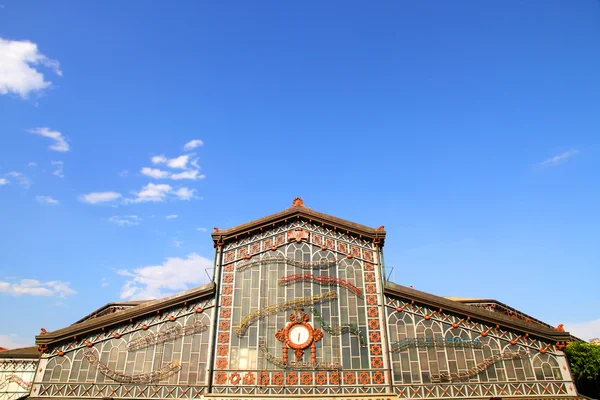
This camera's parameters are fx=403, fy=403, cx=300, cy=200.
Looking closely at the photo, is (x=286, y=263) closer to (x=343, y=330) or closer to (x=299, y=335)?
(x=299, y=335)

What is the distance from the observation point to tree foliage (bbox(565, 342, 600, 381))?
110 feet

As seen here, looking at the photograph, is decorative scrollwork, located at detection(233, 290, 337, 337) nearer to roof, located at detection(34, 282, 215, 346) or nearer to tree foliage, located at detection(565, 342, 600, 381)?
roof, located at detection(34, 282, 215, 346)

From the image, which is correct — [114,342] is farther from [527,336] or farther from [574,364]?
[574,364]

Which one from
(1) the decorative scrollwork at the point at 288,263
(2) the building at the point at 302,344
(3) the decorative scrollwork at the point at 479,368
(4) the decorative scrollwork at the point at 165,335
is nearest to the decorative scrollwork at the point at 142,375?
(2) the building at the point at 302,344

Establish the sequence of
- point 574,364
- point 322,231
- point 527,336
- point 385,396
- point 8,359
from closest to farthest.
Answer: point 385,396 → point 527,336 → point 322,231 → point 8,359 → point 574,364

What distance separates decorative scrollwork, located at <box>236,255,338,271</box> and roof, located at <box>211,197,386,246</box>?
203cm

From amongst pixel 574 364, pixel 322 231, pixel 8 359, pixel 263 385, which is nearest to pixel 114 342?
pixel 263 385

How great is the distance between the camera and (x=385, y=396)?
2248 centimetres

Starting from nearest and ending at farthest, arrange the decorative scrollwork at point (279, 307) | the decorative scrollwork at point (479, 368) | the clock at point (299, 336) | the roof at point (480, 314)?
the decorative scrollwork at point (479, 368), the roof at point (480, 314), the clock at point (299, 336), the decorative scrollwork at point (279, 307)

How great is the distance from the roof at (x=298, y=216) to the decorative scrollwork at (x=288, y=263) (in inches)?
80.0

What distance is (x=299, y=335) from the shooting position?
955 inches

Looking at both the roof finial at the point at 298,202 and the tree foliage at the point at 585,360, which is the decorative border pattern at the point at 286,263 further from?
the tree foliage at the point at 585,360

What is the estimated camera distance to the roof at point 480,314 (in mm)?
23719

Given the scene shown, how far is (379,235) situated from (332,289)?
4.78 meters
